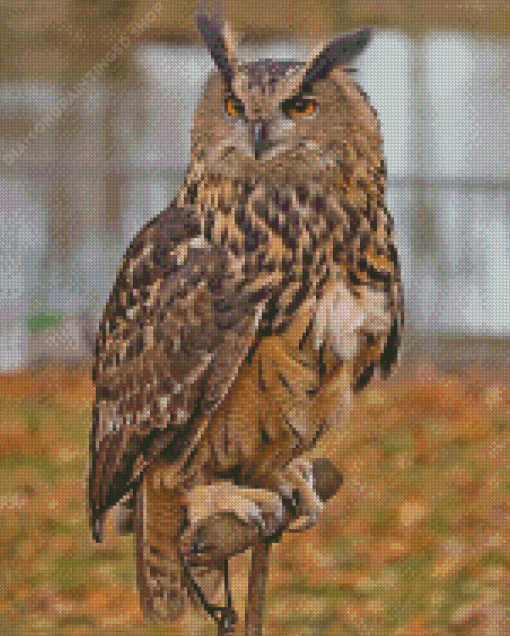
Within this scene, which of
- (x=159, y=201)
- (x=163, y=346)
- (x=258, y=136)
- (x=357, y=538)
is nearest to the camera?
(x=258, y=136)

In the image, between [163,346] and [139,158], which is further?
[139,158]

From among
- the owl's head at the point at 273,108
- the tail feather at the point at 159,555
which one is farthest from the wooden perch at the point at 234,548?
the owl's head at the point at 273,108

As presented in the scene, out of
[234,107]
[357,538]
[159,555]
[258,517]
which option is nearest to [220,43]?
Answer: [234,107]

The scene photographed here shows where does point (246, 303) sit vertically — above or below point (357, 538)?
above

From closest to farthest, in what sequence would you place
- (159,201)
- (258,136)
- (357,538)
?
(258,136), (357,538), (159,201)

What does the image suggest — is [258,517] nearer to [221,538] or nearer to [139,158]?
[221,538]

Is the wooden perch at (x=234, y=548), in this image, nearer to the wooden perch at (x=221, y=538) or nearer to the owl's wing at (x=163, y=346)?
the wooden perch at (x=221, y=538)

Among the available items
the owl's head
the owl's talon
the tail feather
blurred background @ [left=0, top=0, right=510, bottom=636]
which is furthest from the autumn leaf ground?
the owl's head

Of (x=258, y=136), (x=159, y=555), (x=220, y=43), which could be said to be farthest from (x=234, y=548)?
(x=220, y=43)

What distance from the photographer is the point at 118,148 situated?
720 cm

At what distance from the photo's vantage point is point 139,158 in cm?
713

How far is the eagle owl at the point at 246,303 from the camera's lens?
5.90 ft

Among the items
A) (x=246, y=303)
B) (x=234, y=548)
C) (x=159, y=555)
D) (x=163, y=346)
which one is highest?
(x=246, y=303)

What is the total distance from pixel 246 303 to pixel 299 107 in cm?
34
